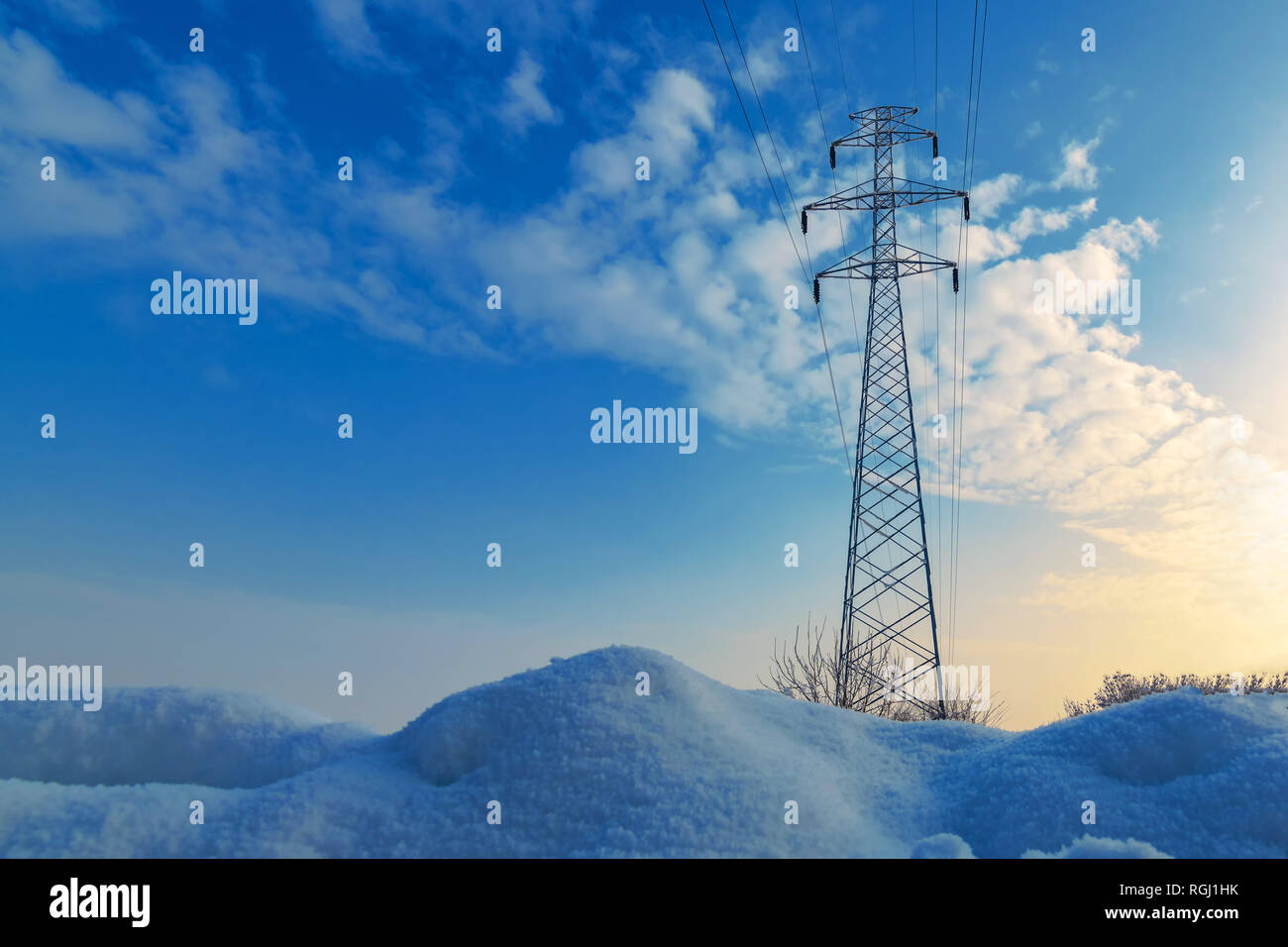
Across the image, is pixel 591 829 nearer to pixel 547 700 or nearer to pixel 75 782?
pixel 547 700

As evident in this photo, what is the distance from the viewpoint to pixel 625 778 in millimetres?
3852

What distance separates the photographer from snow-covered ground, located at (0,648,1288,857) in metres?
3.48

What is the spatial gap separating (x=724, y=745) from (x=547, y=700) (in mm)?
1078
